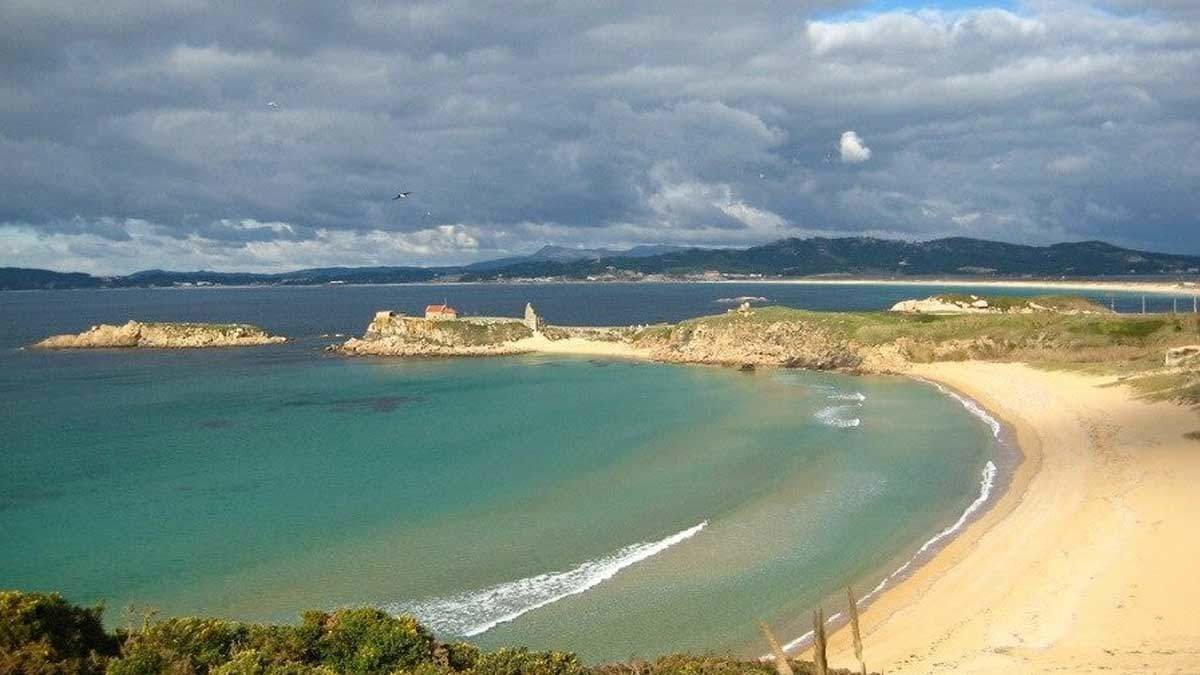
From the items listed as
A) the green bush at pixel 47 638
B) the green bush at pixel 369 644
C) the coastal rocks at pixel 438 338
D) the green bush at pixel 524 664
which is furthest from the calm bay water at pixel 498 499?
the coastal rocks at pixel 438 338

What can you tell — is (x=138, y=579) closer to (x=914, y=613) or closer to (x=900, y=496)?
(x=914, y=613)

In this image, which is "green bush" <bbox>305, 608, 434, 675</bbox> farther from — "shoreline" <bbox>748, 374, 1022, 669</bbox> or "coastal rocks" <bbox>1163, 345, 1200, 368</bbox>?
"coastal rocks" <bbox>1163, 345, 1200, 368</bbox>

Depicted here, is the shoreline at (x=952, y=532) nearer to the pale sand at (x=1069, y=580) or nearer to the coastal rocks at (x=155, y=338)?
the pale sand at (x=1069, y=580)

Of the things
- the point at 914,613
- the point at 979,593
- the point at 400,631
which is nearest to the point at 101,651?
the point at 400,631

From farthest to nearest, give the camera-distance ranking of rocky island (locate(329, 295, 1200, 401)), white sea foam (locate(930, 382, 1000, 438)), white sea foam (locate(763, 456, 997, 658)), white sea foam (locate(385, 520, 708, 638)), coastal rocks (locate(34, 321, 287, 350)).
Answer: coastal rocks (locate(34, 321, 287, 350)) → rocky island (locate(329, 295, 1200, 401)) → white sea foam (locate(930, 382, 1000, 438)) → white sea foam (locate(763, 456, 997, 658)) → white sea foam (locate(385, 520, 708, 638))

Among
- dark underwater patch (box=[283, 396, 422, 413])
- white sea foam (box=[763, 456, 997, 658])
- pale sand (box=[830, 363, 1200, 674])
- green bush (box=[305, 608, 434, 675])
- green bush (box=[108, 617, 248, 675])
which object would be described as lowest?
white sea foam (box=[763, 456, 997, 658])

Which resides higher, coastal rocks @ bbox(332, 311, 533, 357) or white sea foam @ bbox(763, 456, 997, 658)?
coastal rocks @ bbox(332, 311, 533, 357)

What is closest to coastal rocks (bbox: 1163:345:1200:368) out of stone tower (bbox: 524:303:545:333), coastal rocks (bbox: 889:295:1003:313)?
coastal rocks (bbox: 889:295:1003:313)

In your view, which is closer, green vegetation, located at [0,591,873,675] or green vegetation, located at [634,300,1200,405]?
A: green vegetation, located at [0,591,873,675]
